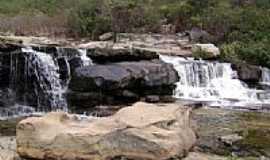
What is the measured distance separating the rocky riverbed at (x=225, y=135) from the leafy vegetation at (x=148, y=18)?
6760mm

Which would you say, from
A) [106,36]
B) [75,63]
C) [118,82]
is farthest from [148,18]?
[118,82]

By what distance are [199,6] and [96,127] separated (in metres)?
16.7

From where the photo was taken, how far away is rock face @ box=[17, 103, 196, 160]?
9.30 metres

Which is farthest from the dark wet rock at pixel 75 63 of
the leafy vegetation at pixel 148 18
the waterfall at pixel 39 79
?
the leafy vegetation at pixel 148 18

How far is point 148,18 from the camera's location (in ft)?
82.8

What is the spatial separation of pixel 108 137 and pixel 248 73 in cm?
1071

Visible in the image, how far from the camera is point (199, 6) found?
84.5 ft

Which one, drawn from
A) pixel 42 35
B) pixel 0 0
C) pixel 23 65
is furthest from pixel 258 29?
pixel 0 0

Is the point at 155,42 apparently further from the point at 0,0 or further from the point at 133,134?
the point at 133,134

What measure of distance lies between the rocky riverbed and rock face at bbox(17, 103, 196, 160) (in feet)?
1.88

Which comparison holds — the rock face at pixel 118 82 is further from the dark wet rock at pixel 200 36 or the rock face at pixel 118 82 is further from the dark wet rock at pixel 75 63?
the dark wet rock at pixel 200 36

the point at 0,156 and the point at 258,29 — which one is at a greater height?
the point at 258,29

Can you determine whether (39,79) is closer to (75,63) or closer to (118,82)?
(75,63)

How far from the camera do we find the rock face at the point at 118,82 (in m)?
16.9
